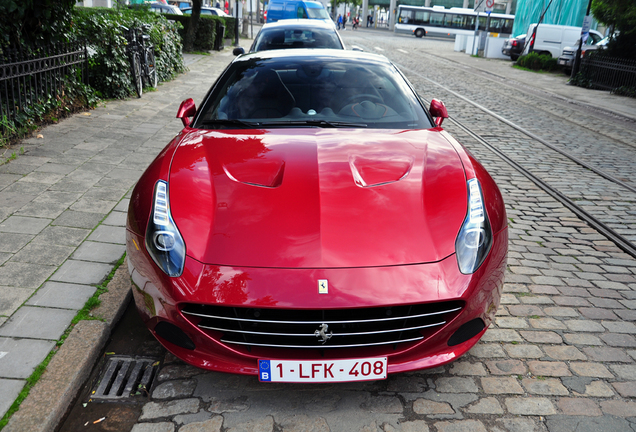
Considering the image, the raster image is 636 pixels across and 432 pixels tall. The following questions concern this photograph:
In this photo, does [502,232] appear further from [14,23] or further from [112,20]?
[112,20]

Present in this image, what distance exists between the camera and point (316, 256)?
236 cm

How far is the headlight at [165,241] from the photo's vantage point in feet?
7.95

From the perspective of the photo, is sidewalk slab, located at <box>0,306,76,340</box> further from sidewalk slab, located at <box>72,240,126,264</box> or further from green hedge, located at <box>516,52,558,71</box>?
green hedge, located at <box>516,52,558,71</box>

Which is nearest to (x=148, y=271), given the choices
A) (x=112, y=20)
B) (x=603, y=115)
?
(x=112, y=20)

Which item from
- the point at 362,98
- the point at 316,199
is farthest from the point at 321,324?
the point at 362,98

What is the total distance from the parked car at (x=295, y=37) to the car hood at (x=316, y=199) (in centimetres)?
688

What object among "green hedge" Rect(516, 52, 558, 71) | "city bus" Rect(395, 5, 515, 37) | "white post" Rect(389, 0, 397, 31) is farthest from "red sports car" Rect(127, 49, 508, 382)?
"white post" Rect(389, 0, 397, 31)

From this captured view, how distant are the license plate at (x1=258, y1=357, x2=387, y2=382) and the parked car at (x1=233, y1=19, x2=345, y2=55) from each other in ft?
26.5

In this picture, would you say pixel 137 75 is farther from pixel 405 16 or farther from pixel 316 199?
pixel 405 16

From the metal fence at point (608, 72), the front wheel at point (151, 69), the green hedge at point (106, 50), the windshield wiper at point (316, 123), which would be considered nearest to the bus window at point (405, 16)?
the metal fence at point (608, 72)

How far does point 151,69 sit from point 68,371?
9666 mm

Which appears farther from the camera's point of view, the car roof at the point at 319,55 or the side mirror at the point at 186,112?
the car roof at the point at 319,55

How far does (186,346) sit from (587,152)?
24.1ft

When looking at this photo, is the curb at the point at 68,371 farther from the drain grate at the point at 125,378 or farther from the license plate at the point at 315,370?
the license plate at the point at 315,370
